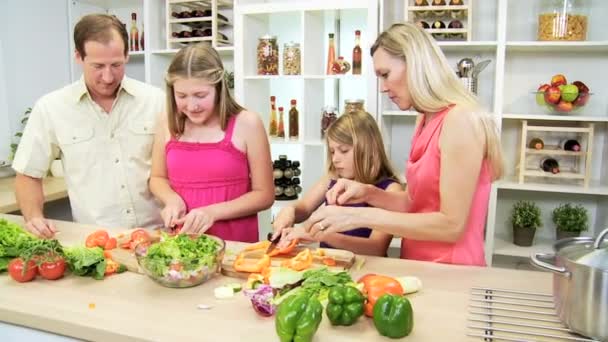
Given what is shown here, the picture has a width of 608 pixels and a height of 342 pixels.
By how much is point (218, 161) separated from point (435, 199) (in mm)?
739

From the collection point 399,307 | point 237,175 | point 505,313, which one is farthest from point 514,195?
point 399,307

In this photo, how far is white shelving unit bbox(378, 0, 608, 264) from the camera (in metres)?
2.76

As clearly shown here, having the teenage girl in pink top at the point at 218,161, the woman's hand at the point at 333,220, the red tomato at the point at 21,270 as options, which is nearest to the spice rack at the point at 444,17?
the teenage girl in pink top at the point at 218,161

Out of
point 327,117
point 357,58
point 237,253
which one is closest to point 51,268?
point 237,253

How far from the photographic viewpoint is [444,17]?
9.53ft

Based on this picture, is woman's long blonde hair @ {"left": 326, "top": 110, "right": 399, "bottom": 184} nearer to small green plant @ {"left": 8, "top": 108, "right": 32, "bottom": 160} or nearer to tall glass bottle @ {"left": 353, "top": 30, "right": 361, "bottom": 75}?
tall glass bottle @ {"left": 353, "top": 30, "right": 361, "bottom": 75}

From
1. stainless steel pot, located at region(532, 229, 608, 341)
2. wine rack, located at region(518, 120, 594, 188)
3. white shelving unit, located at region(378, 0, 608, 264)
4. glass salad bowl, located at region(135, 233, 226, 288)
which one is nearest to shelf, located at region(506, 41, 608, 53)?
white shelving unit, located at region(378, 0, 608, 264)

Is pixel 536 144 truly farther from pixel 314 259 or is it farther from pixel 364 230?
pixel 314 259

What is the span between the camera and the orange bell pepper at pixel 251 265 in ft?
4.38

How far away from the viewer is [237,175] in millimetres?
1828

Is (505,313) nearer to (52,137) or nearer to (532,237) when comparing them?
(52,137)

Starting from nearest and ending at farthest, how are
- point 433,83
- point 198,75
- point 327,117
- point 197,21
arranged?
point 433,83 < point 198,75 < point 327,117 < point 197,21

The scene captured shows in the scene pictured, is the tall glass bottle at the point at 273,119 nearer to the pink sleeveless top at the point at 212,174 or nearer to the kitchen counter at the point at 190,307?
the pink sleeveless top at the point at 212,174

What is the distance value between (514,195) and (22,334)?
105 inches
